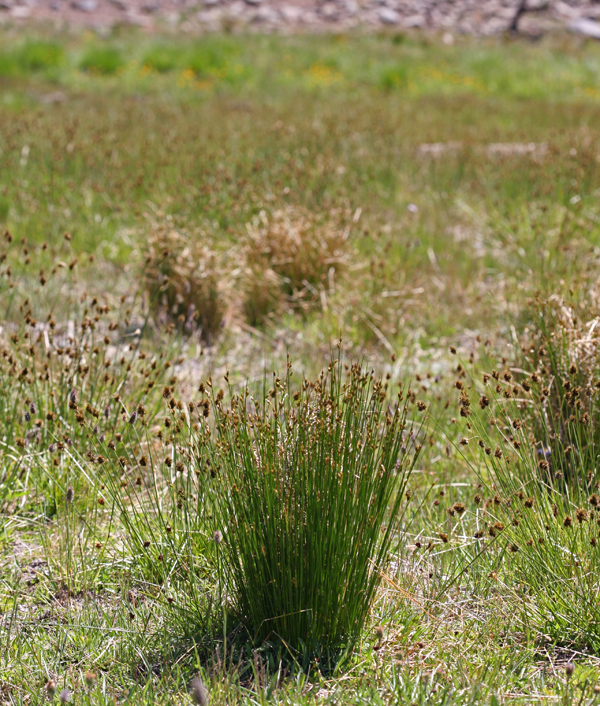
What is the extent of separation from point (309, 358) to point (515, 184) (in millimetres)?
3712

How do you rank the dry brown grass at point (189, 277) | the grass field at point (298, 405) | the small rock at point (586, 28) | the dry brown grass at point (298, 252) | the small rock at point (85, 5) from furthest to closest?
the small rock at point (85, 5), the small rock at point (586, 28), the dry brown grass at point (298, 252), the dry brown grass at point (189, 277), the grass field at point (298, 405)

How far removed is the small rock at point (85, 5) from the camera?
22234mm

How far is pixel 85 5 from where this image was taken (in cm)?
2223

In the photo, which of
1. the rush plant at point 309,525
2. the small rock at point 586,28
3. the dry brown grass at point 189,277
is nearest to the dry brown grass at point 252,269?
the dry brown grass at point 189,277

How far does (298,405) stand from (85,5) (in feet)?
77.4

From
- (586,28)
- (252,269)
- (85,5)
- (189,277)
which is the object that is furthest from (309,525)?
(586,28)

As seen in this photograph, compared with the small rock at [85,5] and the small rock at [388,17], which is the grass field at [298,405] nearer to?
the small rock at [85,5]

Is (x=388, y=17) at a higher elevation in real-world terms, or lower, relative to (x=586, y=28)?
higher

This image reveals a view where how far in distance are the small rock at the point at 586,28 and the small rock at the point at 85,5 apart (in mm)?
14326

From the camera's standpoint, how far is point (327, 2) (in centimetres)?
2414

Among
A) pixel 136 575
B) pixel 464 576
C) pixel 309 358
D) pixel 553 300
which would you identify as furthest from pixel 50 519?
pixel 553 300

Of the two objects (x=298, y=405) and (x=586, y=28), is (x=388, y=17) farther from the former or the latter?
(x=298, y=405)

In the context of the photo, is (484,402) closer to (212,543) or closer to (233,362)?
(212,543)

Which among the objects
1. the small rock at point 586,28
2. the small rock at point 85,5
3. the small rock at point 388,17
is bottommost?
the small rock at point 586,28
